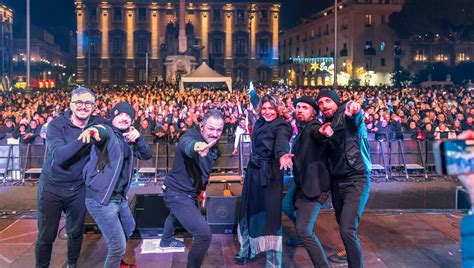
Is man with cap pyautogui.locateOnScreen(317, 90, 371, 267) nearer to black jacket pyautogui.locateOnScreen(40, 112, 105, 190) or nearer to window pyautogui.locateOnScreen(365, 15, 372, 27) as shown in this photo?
black jacket pyautogui.locateOnScreen(40, 112, 105, 190)

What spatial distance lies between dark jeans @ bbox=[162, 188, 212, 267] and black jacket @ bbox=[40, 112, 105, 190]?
Answer: 2.85 ft

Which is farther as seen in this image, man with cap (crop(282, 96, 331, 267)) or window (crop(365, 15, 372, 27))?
window (crop(365, 15, 372, 27))

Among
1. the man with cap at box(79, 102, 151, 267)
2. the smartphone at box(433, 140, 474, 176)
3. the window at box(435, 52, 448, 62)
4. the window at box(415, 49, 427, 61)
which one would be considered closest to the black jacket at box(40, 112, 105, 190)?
the man with cap at box(79, 102, 151, 267)

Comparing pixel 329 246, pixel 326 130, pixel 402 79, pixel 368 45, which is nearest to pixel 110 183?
pixel 326 130

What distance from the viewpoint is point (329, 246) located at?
6.85 meters

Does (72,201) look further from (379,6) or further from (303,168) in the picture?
(379,6)

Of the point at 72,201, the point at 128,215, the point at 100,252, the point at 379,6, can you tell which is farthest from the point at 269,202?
the point at 379,6

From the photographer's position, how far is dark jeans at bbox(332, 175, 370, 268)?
16.8 ft

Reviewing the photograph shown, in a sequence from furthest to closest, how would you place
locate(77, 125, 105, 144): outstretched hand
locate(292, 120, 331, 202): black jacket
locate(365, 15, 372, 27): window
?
locate(365, 15, 372, 27): window, locate(292, 120, 331, 202): black jacket, locate(77, 125, 105, 144): outstretched hand

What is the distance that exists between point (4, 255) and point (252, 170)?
10.9 ft

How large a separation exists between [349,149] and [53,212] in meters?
2.99

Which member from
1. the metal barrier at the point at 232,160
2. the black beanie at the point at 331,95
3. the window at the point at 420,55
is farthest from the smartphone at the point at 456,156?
the window at the point at 420,55

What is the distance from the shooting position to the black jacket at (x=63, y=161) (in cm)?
480

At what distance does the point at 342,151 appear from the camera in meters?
5.22
